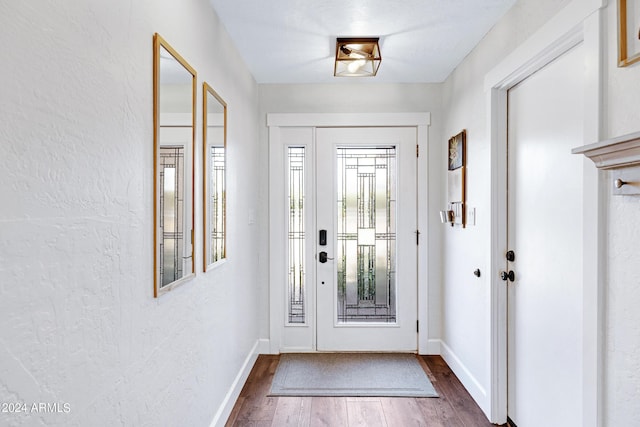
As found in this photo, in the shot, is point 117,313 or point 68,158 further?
point 117,313

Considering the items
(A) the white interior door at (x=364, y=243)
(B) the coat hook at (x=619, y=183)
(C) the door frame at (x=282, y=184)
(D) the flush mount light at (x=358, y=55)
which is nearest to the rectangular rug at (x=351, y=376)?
(A) the white interior door at (x=364, y=243)

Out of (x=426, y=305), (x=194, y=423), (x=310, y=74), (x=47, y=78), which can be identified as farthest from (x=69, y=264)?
(x=426, y=305)

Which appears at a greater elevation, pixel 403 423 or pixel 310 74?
pixel 310 74

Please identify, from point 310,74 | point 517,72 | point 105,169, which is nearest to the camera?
point 105,169

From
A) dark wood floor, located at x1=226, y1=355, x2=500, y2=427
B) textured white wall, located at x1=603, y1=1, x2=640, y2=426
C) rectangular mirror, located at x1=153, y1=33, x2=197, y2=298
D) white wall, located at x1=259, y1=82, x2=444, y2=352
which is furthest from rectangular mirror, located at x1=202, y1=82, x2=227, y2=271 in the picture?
textured white wall, located at x1=603, y1=1, x2=640, y2=426

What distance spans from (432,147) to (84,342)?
3.20 m

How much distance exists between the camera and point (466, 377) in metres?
2.97

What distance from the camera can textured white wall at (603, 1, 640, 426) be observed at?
1328mm

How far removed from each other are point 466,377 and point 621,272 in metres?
1.86

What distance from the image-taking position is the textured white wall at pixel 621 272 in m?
1.33

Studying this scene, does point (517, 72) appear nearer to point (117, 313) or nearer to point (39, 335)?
point (117, 313)

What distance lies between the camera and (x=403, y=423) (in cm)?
250

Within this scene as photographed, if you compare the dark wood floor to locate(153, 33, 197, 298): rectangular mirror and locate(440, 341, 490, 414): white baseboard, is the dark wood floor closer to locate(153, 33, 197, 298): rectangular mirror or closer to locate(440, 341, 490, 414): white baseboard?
locate(440, 341, 490, 414): white baseboard

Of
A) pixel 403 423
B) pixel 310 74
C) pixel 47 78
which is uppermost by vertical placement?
pixel 310 74
